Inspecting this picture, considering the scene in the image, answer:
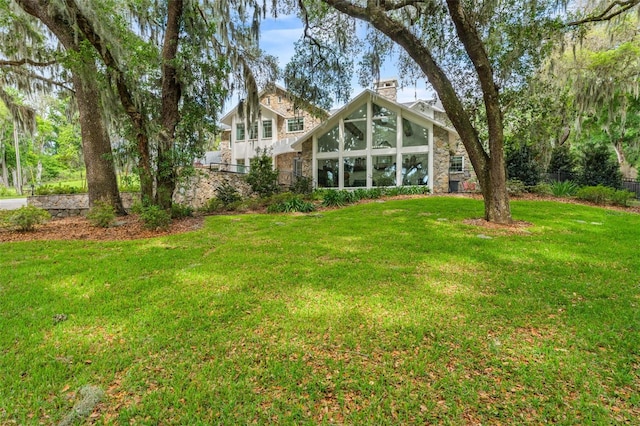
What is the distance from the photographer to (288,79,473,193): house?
46.4 feet

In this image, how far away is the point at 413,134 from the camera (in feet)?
47.2

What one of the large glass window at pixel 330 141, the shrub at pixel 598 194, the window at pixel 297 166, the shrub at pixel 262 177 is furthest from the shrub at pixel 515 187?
the window at pixel 297 166

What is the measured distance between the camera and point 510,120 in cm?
1099

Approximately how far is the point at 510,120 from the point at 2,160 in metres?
40.3

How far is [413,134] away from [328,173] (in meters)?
4.53

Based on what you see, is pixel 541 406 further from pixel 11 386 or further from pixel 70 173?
pixel 70 173

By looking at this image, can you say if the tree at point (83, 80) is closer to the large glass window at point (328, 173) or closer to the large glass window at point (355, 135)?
the large glass window at point (328, 173)

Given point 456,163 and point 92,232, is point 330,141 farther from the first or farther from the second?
point 92,232

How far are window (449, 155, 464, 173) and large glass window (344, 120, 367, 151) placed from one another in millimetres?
5832

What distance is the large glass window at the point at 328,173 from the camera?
1568cm

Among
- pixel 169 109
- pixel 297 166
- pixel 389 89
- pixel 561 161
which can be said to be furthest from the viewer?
pixel 389 89

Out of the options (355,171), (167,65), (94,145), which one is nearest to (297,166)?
(355,171)

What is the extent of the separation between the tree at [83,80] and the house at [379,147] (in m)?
9.18

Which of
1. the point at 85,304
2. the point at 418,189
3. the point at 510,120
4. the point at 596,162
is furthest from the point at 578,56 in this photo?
the point at 85,304
